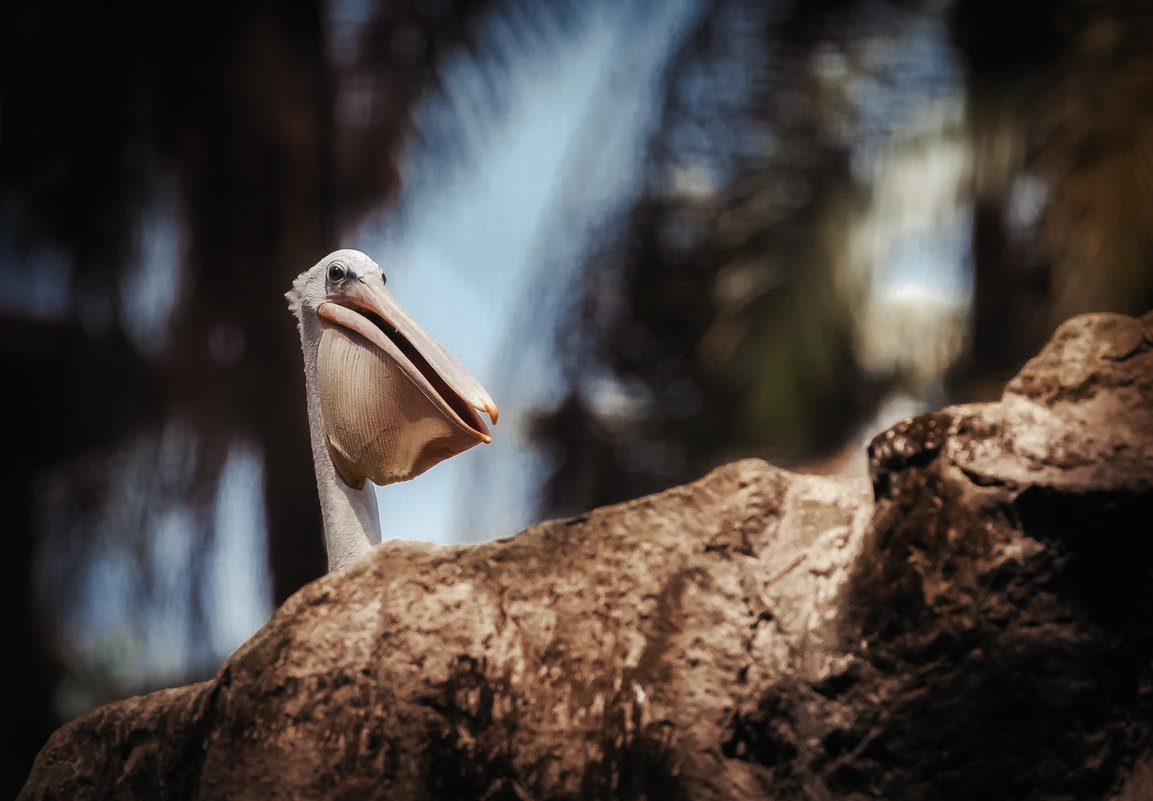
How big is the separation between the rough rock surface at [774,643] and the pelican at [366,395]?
50.9 inches

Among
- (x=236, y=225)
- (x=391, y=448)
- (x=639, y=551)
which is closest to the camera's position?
(x=639, y=551)

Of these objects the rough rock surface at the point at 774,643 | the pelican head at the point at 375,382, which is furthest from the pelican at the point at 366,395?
the rough rock surface at the point at 774,643

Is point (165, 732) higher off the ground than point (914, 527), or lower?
lower

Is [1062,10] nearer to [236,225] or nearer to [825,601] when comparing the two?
[825,601]

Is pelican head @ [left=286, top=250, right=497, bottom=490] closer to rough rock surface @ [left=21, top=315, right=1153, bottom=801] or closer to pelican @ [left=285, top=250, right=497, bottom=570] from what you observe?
pelican @ [left=285, top=250, right=497, bottom=570]

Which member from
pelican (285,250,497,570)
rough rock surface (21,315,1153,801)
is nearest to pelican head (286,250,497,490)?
pelican (285,250,497,570)

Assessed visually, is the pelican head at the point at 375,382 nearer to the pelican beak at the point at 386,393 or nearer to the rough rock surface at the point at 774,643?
the pelican beak at the point at 386,393

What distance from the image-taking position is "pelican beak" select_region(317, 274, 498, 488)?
13.5 feet

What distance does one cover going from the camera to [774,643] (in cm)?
251

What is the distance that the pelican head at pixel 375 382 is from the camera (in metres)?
4.13

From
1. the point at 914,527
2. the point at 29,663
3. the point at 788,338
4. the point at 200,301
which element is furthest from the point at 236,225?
the point at 914,527

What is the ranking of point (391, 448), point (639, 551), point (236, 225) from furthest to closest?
point (236, 225) → point (391, 448) → point (639, 551)

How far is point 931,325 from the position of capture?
495 cm

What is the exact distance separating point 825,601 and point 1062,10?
10.3 ft
